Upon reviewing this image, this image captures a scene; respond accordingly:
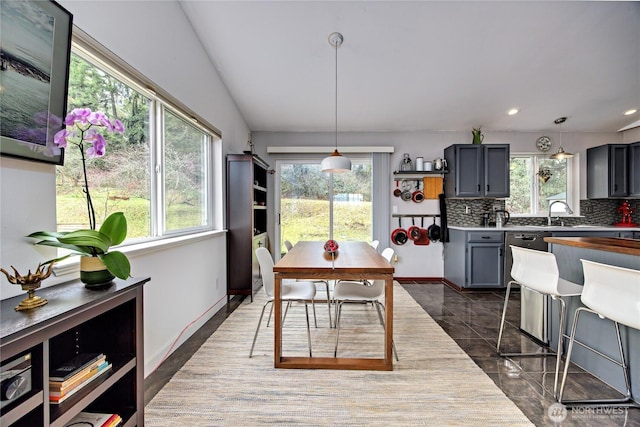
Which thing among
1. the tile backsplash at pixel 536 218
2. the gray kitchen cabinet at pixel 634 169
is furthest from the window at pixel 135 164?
the gray kitchen cabinet at pixel 634 169

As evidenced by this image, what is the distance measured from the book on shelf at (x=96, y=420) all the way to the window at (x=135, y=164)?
93 cm

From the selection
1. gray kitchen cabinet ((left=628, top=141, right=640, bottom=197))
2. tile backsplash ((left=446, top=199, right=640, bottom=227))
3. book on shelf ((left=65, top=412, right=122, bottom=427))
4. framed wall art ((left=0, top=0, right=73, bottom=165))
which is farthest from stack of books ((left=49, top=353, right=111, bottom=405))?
gray kitchen cabinet ((left=628, top=141, right=640, bottom=197))

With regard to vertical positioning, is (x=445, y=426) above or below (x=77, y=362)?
below

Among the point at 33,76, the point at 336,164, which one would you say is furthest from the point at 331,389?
the point at 33,76

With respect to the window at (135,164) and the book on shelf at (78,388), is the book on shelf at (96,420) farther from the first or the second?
the window at (135,164)

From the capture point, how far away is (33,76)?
112 centimetres

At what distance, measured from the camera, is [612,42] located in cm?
298

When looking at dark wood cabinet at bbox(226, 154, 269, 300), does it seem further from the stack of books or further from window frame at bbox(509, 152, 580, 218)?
window frame at bbox(509, 152, 580, 218)

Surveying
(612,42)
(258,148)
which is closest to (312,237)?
(258,148)

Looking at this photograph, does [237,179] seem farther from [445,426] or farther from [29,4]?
[445,426]

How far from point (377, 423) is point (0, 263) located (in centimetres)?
188

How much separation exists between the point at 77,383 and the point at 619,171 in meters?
6.64

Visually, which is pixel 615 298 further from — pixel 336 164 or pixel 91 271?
pixel 91 271

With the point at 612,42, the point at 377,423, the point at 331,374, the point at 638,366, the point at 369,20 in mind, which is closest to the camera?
the point at 377,423
